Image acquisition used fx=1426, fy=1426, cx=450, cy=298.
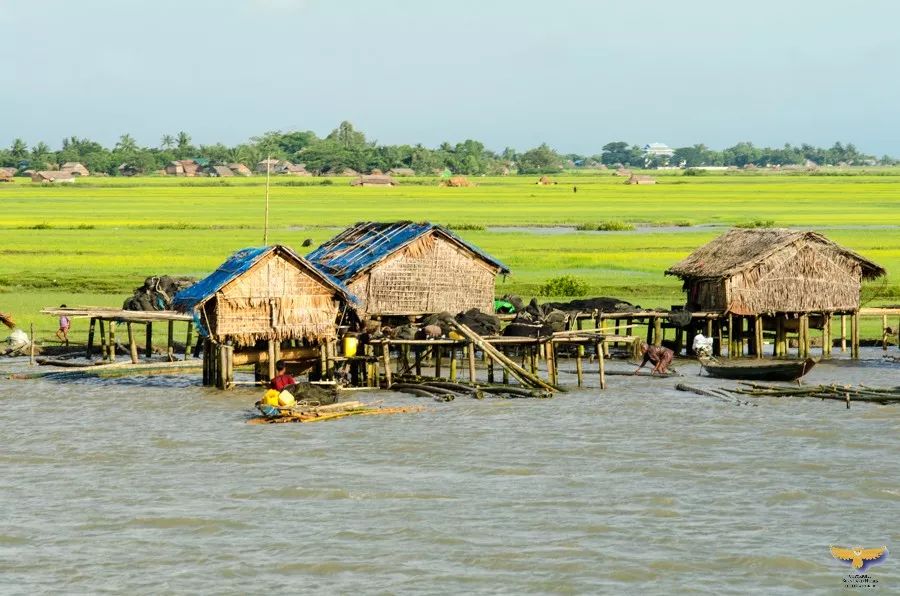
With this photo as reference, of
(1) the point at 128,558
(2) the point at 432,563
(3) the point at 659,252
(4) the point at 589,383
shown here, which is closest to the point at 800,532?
(2) the point at 432,563

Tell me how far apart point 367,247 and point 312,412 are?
8772mm

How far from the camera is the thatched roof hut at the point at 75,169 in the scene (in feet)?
451

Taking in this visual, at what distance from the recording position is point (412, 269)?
30.0 metres

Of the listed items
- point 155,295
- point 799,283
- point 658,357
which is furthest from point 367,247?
point 799,283

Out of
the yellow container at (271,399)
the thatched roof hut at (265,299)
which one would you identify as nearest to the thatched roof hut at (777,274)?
the thatched roof hut at (265,299)

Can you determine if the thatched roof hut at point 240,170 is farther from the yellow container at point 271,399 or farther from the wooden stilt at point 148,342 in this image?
the yellow container at point 271,399

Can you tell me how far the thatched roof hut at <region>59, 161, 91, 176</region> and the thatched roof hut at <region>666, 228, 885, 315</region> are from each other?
112 m

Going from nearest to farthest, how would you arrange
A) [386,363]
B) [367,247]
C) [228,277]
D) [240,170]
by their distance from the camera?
1. [228,277]
2. [386,363]
3. [367,247]
4. [240,170]

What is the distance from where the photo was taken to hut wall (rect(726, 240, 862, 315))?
3133cm

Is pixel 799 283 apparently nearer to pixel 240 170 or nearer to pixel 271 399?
pixel 271 399

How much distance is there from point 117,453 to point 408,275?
36.3 ft

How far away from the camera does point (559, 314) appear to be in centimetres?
2861

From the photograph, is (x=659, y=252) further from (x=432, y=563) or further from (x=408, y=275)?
(x=432, y=563)

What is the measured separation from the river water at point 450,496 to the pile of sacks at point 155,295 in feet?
15.3
